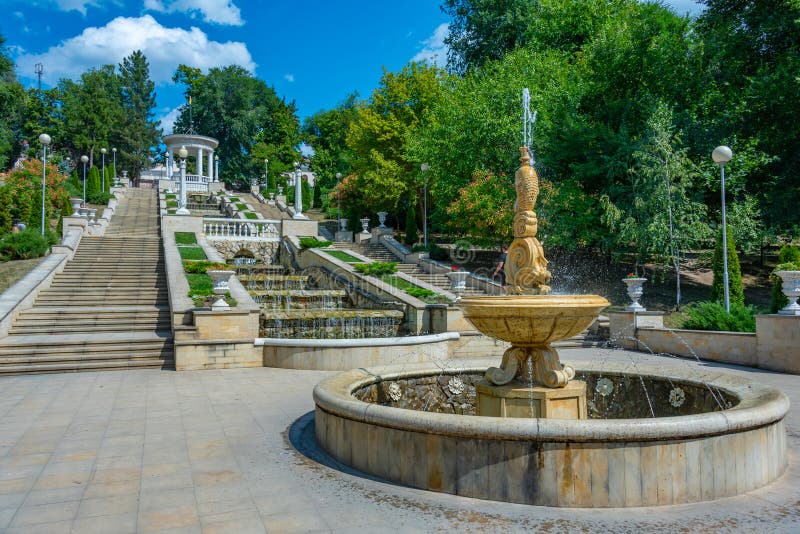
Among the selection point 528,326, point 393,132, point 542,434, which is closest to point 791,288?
point 528,326

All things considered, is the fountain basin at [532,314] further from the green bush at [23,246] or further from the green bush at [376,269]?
the green bush at [23,246]

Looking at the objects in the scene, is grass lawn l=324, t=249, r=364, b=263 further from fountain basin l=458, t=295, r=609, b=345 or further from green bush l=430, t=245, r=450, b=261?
fountain basin l=458, t=295, r=609, b=345

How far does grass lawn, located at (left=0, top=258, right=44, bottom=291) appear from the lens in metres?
17.1

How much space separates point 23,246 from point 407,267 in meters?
15.5

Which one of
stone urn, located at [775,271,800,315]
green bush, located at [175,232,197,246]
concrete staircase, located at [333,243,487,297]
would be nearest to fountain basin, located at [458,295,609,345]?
stone urn, located at [775,271,800,315]

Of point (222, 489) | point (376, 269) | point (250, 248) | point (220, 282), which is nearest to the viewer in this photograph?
point (222, 489)

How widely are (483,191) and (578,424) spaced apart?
2025cm

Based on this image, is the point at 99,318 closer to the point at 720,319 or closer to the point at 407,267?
the point at 407,267

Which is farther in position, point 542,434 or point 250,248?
point 250,248

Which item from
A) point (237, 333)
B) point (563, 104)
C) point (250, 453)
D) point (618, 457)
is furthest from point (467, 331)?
point (563, 104)

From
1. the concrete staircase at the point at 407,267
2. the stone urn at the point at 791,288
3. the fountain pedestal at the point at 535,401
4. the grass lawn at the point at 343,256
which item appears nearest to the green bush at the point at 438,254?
the concrete staircase at the point at 407,267

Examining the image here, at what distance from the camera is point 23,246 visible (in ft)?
67.5

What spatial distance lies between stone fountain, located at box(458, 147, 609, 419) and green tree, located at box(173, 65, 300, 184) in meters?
65.2

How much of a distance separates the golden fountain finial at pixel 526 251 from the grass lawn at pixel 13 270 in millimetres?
16559
